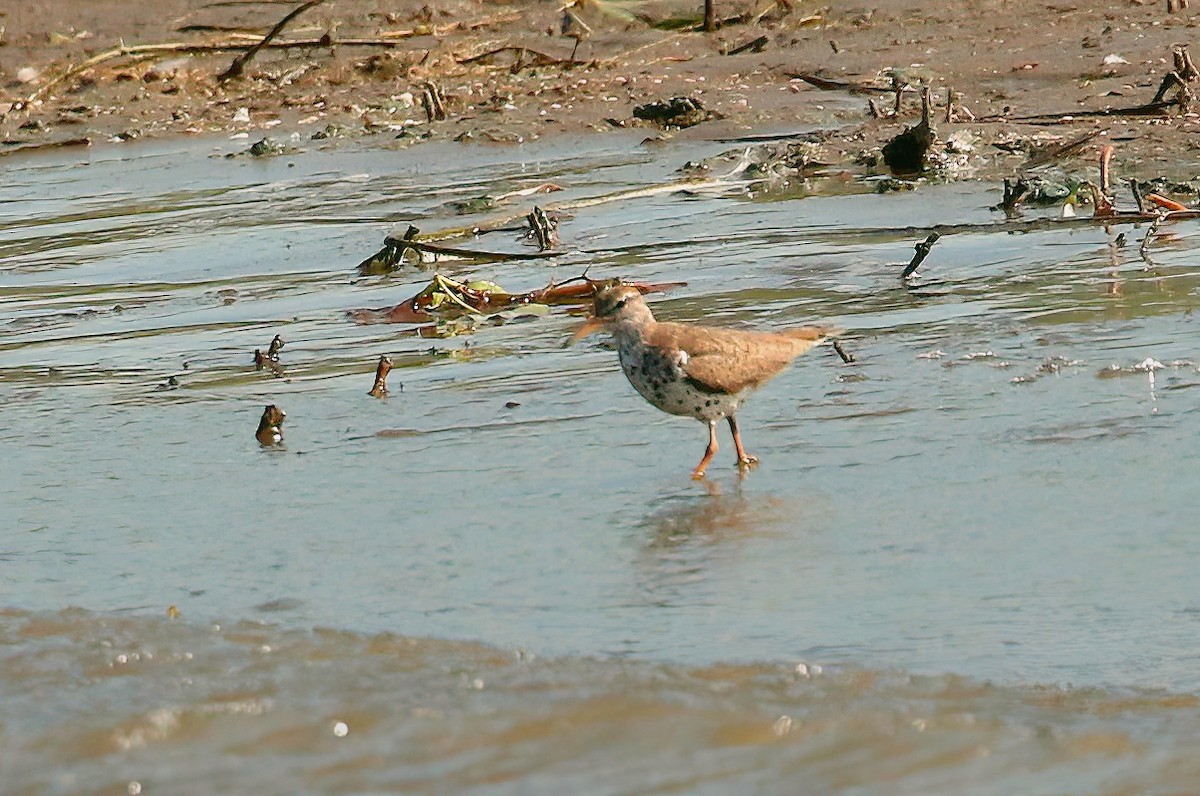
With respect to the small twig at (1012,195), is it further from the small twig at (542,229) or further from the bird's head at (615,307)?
the bird's head at (615,307)

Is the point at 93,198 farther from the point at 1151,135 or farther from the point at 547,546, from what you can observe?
the point at 547,546

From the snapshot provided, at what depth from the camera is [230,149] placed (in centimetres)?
1647

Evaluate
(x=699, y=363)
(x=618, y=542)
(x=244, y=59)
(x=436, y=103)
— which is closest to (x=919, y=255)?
(x=699, y=363)

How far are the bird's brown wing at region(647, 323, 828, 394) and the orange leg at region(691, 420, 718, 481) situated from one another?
0.51 feet

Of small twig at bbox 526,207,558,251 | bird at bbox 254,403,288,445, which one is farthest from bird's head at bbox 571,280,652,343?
small twig at bbox 526,207,558,251

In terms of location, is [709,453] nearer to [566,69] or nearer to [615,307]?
[615,307]

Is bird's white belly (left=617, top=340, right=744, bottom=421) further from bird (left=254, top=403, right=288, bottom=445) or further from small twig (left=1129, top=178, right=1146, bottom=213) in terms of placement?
small twig (left=1129, top=178, right=1146, bottom=213)

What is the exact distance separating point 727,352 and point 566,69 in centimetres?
1114

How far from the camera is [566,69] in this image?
17672mm

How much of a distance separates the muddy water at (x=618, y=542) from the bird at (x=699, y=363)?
0.19m

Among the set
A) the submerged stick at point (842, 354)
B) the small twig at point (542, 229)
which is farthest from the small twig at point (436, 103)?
the submerged stick at point (842, 354)

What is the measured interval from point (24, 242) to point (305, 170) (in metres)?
2.79

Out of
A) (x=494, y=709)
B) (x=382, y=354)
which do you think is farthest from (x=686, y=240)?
(x=494, y=709)

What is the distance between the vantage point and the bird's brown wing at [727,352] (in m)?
6.81
